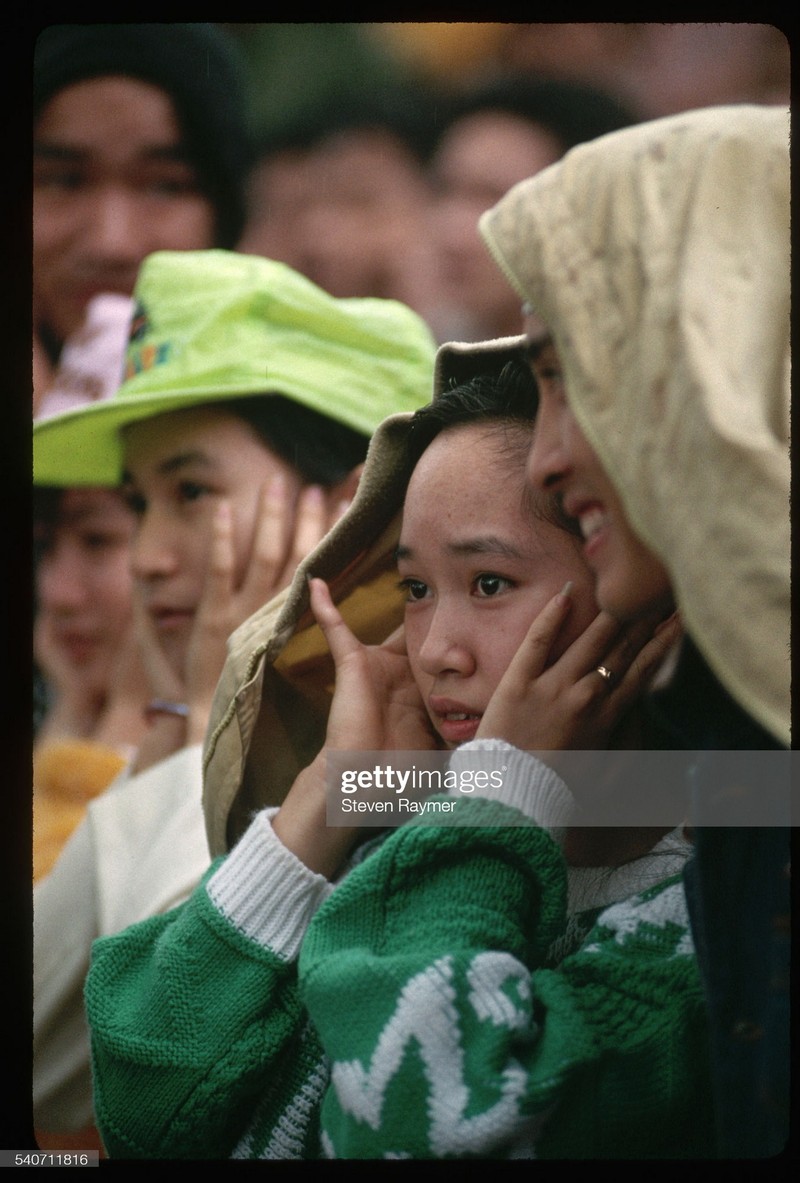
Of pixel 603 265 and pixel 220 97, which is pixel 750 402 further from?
pixel 220 97

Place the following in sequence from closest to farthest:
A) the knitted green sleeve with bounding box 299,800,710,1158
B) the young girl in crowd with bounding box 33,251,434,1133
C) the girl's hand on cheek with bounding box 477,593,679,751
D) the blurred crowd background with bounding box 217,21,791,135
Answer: the knitted green sleeve with bounding box 299,800,710,1158, the girl's hand on cheek with bounding box 477,593,679,751, the blurred crowd background with bounding box 217,21,791,135, the young girl in crowd with bounding box 33,251,434,1133

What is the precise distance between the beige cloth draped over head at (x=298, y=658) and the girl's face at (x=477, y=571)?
9cm

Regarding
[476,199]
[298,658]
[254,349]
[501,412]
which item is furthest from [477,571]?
[254,349]

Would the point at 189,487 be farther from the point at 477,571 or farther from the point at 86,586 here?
the point at 477,571

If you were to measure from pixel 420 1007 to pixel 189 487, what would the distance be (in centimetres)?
77

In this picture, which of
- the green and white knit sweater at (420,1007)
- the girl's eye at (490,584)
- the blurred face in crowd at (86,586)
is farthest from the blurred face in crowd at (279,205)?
the green and white knit sweater at (420,1007)

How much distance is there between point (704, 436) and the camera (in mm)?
715

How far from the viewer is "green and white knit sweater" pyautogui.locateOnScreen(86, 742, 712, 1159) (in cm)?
82

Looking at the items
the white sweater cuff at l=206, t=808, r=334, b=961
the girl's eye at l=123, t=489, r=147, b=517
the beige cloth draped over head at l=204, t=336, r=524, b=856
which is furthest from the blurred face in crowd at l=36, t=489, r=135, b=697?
the white sweater cuff at l=206, t=808, r=334, b=961

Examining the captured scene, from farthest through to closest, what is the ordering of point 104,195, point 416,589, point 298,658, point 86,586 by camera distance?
point 86,586, point 104,195, point 298,658, point 416,589

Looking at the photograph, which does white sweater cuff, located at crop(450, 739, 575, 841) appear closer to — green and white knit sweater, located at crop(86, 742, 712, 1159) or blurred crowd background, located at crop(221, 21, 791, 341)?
green and white knit sweater, located at crop(86, 742, 712, 1159)

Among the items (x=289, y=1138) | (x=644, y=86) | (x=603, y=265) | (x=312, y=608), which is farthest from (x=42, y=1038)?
(x=644, y=86)

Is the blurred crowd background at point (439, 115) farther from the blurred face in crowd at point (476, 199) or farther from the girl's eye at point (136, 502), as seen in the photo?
the girl's eye at point (136, 502)

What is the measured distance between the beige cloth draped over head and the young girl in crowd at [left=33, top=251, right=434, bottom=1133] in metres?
0.17
